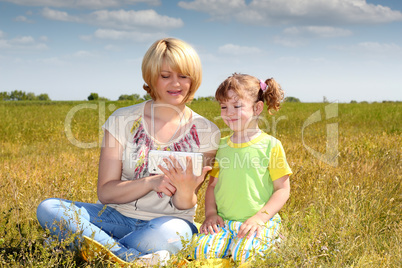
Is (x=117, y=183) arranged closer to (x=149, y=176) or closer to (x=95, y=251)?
(x=149, y=176)

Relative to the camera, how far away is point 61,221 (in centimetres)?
258

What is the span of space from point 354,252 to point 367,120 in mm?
10159

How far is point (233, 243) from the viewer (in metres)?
2.53

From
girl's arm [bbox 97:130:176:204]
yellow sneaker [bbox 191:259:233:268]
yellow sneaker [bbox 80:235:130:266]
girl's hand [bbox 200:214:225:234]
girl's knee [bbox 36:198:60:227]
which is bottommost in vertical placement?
yellow sneaker [bbox 191:259:233:268]

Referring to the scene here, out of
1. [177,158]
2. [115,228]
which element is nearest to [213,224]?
[177,158]

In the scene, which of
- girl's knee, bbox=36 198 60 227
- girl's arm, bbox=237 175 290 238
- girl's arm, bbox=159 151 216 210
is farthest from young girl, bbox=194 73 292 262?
girl's knee, bbox=36 198 60 227

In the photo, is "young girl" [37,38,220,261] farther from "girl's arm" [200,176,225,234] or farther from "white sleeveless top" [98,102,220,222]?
"girl's arm" [200,176,225,234]

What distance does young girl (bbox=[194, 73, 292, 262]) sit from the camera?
258cm

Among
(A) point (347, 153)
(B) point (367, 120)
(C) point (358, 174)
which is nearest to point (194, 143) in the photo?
(C) point (358, 174)

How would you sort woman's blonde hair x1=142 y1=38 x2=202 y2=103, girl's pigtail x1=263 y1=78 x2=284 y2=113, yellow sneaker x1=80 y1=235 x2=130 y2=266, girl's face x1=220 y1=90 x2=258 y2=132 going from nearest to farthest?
yellow sneaker x1=80 y1=235 x2=130 y2=266 < woman's blonde hair x1=142 y1=38 x2=202 y2=103 < girl's face x1=220 y1=90 x2=258 y2=132 < girl's pigtail x1=263 y1=78 x2=284 y2=113

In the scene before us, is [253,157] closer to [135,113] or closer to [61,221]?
[135,113]

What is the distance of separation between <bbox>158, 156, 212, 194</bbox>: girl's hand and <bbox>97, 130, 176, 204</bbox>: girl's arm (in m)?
0.04

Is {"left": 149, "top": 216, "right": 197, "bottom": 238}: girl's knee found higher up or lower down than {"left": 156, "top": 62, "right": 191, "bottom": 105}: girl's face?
lower down

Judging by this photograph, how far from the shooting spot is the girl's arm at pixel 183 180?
251 cm
